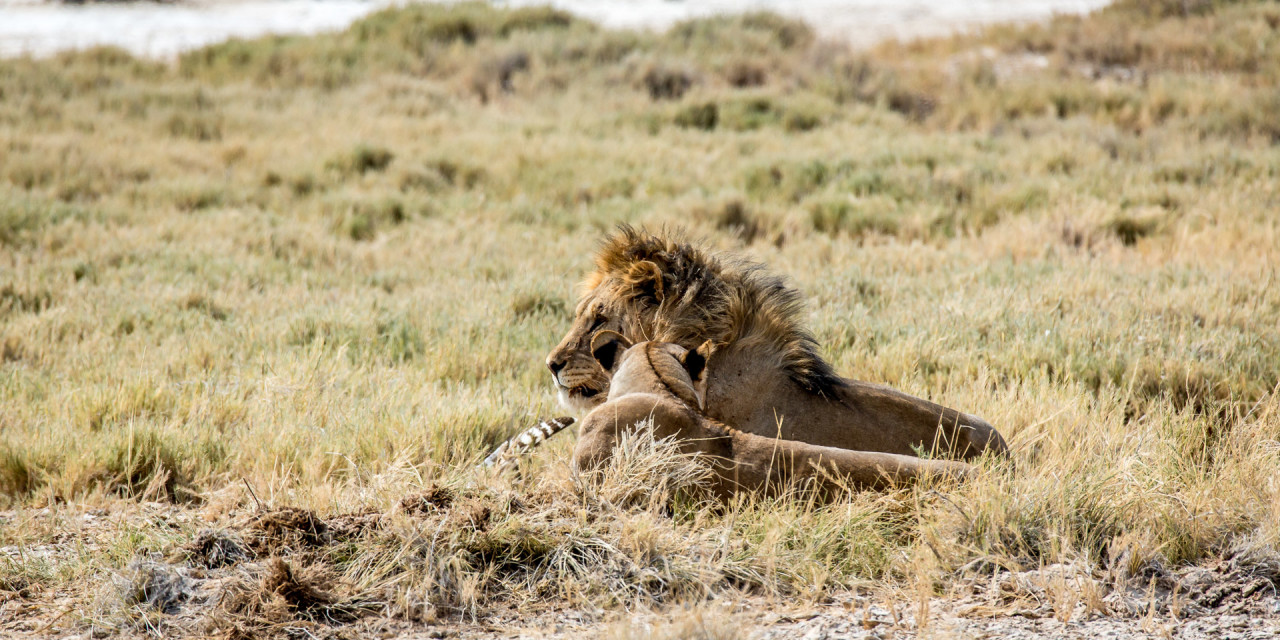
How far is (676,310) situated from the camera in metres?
4.75

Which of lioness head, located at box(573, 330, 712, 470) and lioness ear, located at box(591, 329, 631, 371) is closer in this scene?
lioness head, located at box(573, 330, 712, 470)

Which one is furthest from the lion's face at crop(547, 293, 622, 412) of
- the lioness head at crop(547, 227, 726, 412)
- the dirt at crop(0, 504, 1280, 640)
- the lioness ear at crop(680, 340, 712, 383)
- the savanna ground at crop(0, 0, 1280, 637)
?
the dirt at crop(0, 504, 1280, 640)

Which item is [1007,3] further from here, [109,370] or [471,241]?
[109,370]

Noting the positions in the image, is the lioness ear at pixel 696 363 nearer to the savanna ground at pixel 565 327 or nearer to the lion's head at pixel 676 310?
the lion's head at pixel 676 310

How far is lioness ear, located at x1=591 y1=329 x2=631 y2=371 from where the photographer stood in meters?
4.61

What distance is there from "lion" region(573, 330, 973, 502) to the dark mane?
506 mm

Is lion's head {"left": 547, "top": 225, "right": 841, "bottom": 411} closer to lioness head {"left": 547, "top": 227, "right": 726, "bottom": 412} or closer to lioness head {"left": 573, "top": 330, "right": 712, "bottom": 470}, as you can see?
lioness head {"left": 547, "top": 227, "right": 726, "bottom": 412}

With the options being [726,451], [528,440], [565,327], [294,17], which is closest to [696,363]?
[726,451]

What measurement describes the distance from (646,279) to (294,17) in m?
23.8

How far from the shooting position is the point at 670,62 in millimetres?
18938

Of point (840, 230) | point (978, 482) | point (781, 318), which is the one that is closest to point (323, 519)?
point (781, 318)

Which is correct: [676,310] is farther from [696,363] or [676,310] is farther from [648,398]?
[648,398]

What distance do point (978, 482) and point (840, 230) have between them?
6971mm

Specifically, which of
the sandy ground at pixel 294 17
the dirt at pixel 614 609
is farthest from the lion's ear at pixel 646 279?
the sandy ground at pixel 294 17
